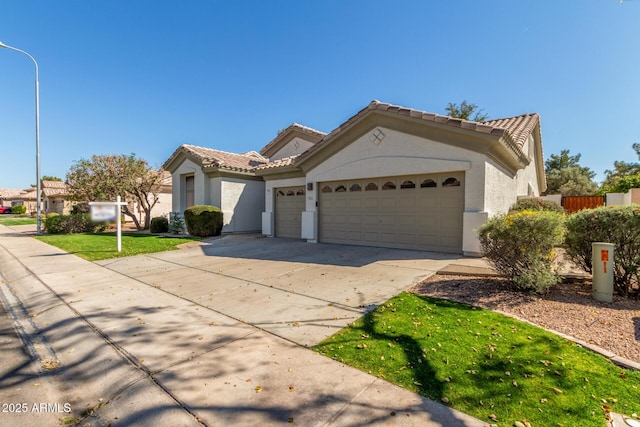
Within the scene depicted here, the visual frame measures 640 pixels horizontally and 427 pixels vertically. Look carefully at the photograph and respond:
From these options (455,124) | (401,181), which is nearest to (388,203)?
(401,181)

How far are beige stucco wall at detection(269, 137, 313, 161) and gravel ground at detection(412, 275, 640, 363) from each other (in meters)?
14.8

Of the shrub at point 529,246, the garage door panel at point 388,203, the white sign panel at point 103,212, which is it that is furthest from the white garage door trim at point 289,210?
the shrub at point 529,246

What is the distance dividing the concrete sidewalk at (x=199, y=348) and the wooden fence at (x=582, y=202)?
551 inches

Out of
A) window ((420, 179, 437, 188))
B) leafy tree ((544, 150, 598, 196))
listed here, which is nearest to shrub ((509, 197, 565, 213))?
window ((420, 179, 437, 188))

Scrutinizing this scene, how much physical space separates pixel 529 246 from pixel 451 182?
4587mm

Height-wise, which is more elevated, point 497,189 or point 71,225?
point 497,189

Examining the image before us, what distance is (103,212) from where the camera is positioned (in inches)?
416

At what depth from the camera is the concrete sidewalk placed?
2566 millimetres

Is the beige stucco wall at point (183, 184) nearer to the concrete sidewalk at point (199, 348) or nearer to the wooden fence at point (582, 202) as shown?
the concrete sidewalk at point (199, 348)

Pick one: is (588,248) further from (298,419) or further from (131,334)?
(131,334)

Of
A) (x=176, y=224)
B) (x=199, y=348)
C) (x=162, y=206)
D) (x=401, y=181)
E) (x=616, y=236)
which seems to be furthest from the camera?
(x=162, y=206)

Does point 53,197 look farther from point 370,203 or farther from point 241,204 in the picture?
point 370,203

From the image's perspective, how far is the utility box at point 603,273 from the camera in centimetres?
490

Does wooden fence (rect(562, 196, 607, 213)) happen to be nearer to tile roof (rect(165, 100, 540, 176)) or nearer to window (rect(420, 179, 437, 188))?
tile roof (rect(165, 100, 540, 176))
